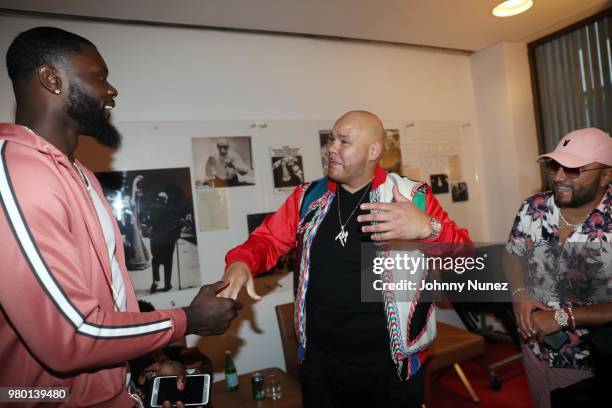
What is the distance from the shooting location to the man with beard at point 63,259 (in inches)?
35.0

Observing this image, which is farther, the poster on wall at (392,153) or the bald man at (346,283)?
the poster on wall at (392,153)

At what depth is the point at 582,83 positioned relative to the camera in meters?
3.55

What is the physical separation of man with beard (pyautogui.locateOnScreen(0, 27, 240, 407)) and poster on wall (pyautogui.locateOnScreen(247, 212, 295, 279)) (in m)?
1.69

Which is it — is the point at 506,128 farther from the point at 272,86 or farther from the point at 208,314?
A: the point at 208,314

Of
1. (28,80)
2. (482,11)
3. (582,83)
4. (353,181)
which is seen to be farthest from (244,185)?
(582,83)

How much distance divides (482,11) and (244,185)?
2352 mm

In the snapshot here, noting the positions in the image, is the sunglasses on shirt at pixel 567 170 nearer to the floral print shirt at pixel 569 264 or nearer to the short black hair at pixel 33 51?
the floral print shirt at pixel 569 264

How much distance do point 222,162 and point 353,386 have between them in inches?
73.8

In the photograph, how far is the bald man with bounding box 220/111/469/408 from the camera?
68.4 inches

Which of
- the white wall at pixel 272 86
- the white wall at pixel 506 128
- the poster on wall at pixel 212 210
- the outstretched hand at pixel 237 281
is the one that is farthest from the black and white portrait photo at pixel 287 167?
the white wall at pixel 506 128

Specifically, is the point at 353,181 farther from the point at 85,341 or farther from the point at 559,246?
the point at 85,341

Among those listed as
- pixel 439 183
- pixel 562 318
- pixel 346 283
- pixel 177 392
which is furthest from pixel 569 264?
pixel 439 183

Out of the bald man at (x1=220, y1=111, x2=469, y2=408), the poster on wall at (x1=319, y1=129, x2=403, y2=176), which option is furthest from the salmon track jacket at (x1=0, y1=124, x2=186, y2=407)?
the poster on wall at (x1=319, y1=129, x2=403, y2=176)

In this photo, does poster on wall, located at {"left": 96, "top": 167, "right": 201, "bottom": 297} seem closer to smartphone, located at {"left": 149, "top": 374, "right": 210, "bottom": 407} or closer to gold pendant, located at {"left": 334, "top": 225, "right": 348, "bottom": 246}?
gold pendant, located at {"left": 334, "top": 225, "right": 348, "bottom": 246}
